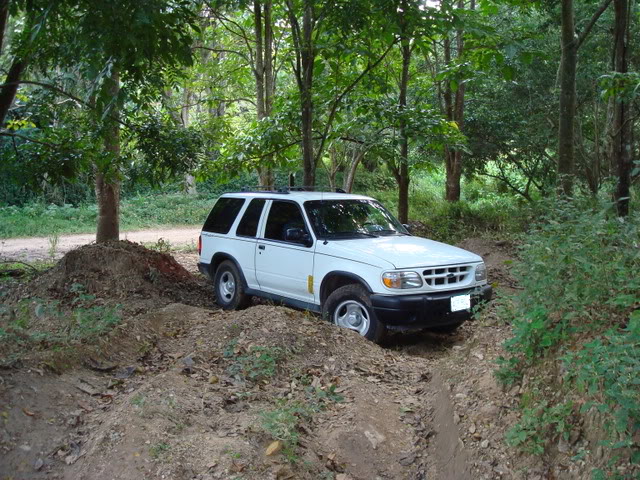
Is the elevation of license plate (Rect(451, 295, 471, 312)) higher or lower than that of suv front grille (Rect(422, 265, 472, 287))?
lower

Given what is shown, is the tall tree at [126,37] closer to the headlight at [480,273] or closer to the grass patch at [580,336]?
the grass patch at [580,336]

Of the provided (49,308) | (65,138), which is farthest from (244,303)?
(65,138)

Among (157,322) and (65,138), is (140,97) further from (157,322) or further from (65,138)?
(157,322)

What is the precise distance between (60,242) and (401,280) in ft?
49.3

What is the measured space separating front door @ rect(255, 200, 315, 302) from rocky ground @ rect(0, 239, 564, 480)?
4.07 feet

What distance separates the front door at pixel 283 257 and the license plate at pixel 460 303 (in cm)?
188

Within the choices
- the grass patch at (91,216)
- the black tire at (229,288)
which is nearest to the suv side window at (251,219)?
the black tire at (229,288)

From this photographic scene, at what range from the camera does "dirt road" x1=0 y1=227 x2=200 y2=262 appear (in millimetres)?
15672

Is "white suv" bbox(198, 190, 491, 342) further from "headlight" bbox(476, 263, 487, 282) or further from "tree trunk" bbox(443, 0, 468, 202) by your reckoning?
"tree trunk" bbox(443, 0, 468, 202)

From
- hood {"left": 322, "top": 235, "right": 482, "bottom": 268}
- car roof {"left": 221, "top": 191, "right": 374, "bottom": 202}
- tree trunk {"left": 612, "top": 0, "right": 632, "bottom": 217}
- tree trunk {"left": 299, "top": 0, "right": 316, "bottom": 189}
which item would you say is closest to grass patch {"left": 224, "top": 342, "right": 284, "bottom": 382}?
hood {"left": 322, "top": 235, "right": 482, "bottom": 268}

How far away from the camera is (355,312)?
7047 mm

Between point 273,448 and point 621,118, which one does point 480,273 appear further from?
point 621,118

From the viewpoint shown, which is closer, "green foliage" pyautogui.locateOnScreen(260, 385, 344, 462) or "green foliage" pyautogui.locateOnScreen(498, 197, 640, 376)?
"green foliage" pyautogui.locateOnScreen(498, 197, 640, 376)

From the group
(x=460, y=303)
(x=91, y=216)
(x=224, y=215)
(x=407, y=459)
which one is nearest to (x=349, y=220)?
(x=460, y=303)
